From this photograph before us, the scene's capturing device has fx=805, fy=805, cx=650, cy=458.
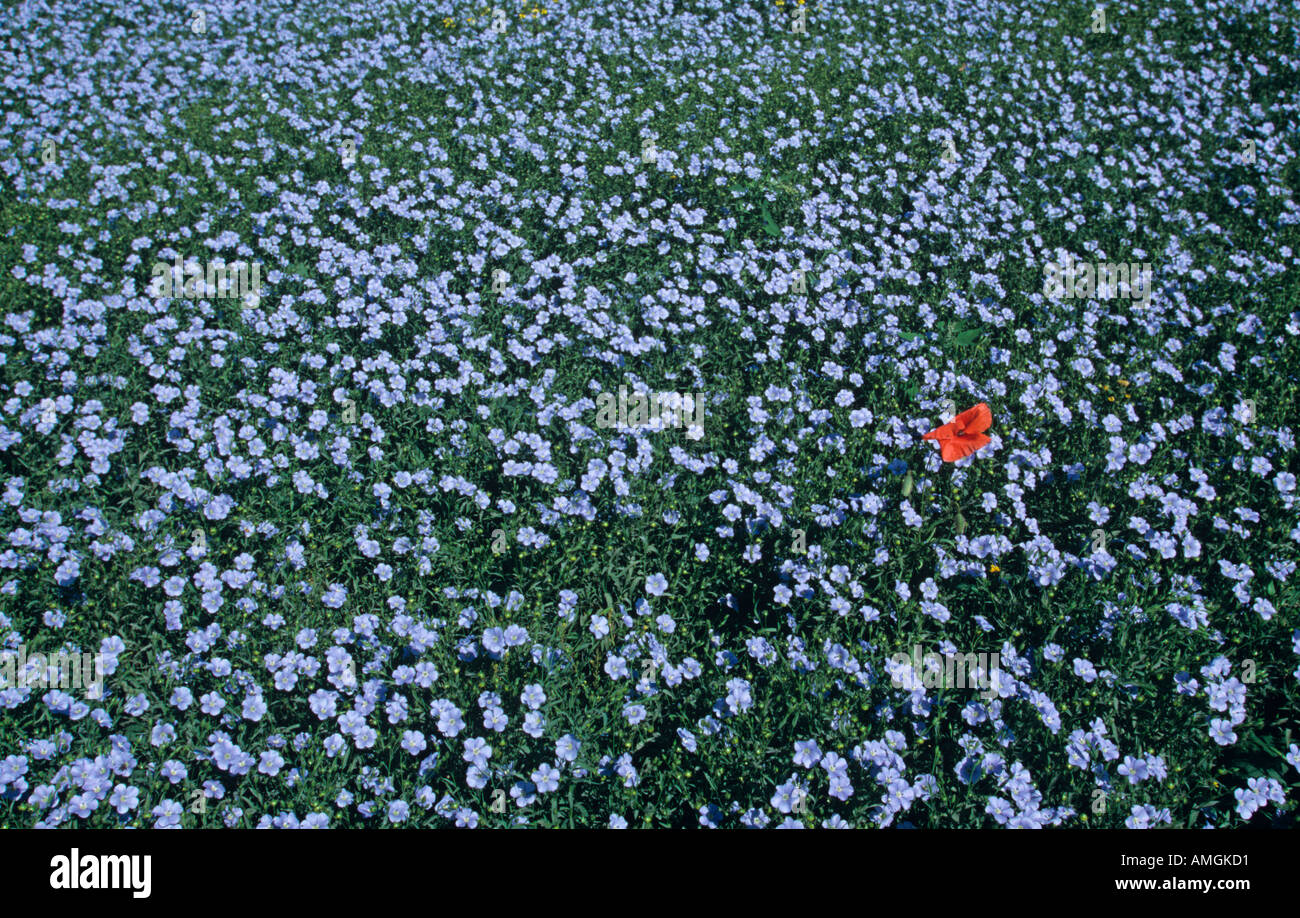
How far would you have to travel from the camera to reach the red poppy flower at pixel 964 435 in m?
4.01

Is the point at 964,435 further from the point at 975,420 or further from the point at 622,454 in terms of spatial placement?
the point at 622,454

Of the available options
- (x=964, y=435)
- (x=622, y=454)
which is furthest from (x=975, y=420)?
(x=622, y=454)

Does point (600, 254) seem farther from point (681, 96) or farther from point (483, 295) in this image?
point (681, 96)

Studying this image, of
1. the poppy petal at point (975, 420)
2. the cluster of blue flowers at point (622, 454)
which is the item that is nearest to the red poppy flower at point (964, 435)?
the poppy petal at point (975, 420)

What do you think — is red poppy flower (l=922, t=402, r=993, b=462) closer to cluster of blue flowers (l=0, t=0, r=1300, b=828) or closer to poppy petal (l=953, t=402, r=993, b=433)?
poppy petal (l=953, t=402, r=993, b=433)

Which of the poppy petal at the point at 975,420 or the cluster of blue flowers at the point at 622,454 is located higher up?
the poppy petal at the point at 975,420

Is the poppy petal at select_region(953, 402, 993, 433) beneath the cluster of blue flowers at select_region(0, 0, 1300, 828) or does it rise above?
above

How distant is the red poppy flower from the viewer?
4008mm

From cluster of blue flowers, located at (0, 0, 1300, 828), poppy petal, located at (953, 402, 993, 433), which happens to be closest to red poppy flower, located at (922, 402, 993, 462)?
poppy petal, located at (953, 402, 993, 433)

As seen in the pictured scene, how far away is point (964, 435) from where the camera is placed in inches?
161

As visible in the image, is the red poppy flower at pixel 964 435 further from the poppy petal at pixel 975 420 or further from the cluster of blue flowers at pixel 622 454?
the cluster of blue flowers at pixel 622 454

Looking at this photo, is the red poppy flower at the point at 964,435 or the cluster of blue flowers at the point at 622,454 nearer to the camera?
the cluster of blue flowers at the point at 622,454

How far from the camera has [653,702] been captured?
3396mm
